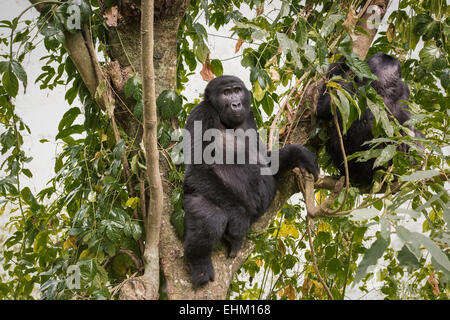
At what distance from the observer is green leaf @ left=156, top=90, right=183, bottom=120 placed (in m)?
3.22

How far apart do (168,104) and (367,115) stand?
5.91 feet

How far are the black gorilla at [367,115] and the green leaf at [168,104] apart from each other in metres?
1.29

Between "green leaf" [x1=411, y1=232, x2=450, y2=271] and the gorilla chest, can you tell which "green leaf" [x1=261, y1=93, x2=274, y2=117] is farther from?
"green leaf" [x1=411, y1=232, x2=450, y2=271]

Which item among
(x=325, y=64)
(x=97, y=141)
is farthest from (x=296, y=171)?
(x=97, y=141)

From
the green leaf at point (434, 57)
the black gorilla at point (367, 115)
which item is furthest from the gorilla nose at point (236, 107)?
the green leaf at point (434, 57)

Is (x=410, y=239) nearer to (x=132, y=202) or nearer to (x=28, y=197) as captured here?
(x=132, y=202)

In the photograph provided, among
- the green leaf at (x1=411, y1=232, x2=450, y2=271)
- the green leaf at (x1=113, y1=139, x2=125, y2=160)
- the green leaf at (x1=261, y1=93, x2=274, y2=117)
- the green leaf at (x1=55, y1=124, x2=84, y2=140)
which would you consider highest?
the green leaf at (x1=261, y1=93, x2=274, y2=117)

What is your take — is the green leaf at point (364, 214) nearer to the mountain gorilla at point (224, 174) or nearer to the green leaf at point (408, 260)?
the green leaf at point (408, 260)

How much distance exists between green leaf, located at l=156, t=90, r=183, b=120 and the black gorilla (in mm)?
1292

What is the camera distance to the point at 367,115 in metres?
3.97

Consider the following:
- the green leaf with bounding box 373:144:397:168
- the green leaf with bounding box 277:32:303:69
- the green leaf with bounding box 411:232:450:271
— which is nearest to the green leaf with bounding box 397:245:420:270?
the green leaf with bounding box 411:232:450:271

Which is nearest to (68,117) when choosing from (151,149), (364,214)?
(151,149)
